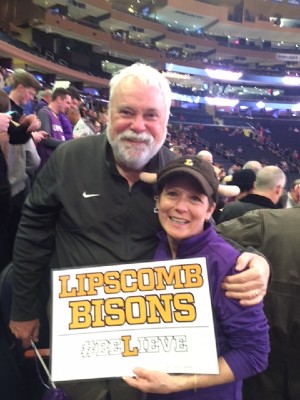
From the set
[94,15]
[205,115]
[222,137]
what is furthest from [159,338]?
[205,115]

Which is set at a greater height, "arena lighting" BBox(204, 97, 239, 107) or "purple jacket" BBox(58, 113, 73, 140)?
"arena lighting" BBox(204, 97, 239, 107)

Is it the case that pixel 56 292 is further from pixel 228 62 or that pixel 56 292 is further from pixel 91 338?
pixel 228 62

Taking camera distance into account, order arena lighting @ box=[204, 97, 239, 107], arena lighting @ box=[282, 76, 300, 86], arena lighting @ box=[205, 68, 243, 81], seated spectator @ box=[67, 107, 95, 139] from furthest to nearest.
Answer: arena lighting @ box=[282, 76, 300, 86], arena lighting @ box=[204, 97, 239, 107], arena lighting @ box=[205, 68, 243, 81], seated spectator @ box=[67, 107, 95, 139]

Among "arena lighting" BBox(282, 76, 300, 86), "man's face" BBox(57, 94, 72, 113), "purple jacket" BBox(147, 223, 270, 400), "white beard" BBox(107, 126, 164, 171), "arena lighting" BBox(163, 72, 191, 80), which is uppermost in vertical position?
"arena lighting" BBox(282, 76, 300, 86)

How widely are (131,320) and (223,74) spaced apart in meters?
34.4

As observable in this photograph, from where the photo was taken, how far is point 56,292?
1.27 metres

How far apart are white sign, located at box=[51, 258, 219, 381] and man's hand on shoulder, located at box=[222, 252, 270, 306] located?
7 cm

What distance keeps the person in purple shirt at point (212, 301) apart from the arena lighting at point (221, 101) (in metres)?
33.5

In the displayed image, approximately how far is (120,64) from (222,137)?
9.02m

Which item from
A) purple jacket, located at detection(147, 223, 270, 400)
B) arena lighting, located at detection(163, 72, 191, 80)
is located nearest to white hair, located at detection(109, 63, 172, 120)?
purple jacket, located at detection(147, 223, 270, 400)

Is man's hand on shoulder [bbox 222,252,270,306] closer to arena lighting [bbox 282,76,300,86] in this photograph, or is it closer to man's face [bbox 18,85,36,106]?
man's face [bbox 18,85,36,106]

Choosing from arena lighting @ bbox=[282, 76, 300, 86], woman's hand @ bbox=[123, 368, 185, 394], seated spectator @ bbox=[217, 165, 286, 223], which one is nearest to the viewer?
woman's hand @ bbox=[123, 368, 185, 394]

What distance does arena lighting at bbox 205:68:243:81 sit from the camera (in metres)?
33.0

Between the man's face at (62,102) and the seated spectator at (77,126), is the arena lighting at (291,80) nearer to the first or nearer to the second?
the seated spectator at (77,126)
